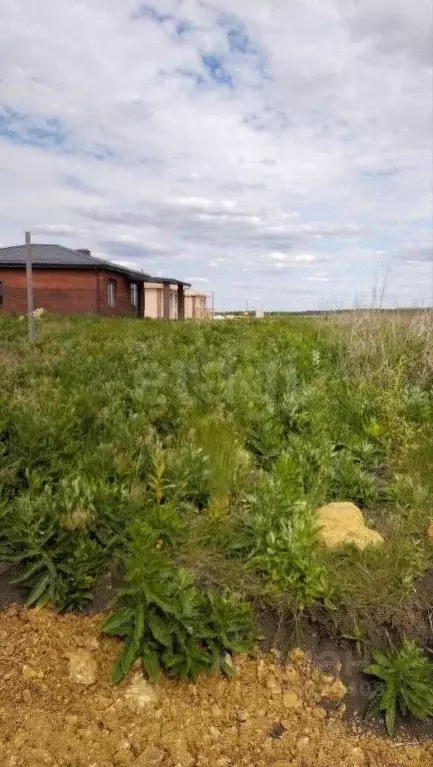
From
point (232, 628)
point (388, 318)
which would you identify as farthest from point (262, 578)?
point (388, 318)

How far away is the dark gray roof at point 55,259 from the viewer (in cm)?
2764

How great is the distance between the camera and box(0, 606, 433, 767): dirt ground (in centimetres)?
281

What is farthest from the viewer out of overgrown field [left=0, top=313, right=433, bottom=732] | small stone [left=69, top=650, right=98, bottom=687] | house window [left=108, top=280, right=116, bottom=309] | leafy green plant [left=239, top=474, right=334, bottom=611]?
house window [left=108, top=280, right=116, bottom=309]

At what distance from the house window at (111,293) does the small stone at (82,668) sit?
1075 inches

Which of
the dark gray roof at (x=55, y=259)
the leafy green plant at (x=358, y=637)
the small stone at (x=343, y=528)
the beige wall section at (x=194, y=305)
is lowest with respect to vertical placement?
the leafy green plant at (x=358, y=637)

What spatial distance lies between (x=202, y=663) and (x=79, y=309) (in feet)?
85.7

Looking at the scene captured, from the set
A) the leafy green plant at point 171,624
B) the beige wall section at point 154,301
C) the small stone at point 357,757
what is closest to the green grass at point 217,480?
the leafy green plant at point 171,624

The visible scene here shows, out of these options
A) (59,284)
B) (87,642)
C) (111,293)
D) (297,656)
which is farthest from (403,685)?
(111,293)

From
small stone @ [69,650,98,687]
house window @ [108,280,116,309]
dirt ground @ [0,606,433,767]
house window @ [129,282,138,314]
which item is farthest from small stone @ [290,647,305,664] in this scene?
house window @ [129,282,138,314]

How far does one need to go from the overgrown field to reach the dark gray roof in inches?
878

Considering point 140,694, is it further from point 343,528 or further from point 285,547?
point 343,528

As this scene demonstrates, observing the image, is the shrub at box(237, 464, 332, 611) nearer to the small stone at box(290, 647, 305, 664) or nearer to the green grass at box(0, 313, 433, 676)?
the green grass at box(0, 313, 433, 676)

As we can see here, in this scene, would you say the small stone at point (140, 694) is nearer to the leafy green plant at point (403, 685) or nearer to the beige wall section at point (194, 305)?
the leafy green plant at point (403, 685)

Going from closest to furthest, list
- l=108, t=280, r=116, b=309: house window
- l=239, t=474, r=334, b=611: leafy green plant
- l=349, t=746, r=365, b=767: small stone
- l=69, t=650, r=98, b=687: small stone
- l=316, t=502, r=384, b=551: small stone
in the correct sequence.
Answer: l=349, t=746, r=365, b=767: small stone
l=69, t=650, r=98, b=687: small stone
l=239, t=474, r=334, b=611: leafy green plant
l=316, t=502, r=384, b=551: small stone
l=108, t=280, r=116, b=309: house window
